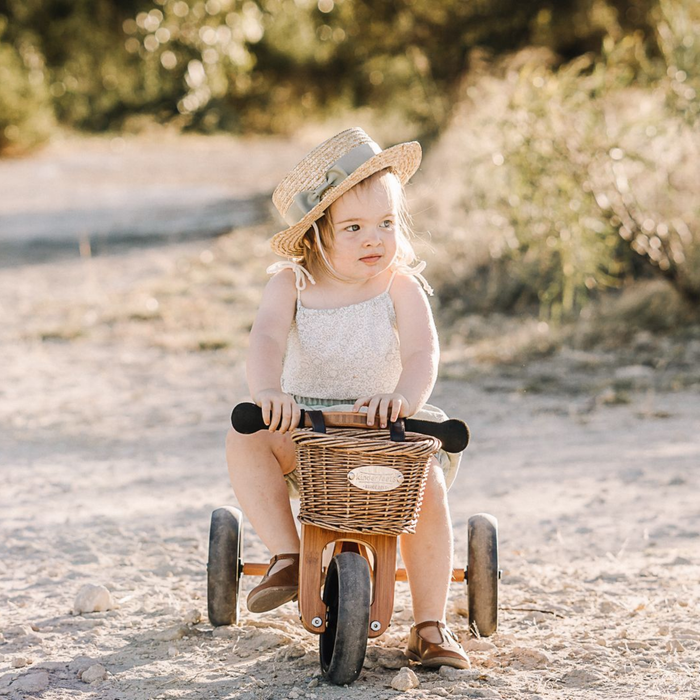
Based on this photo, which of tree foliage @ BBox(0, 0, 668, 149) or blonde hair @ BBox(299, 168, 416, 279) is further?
tree foliage @ BBox(0, 0, 668, 149)

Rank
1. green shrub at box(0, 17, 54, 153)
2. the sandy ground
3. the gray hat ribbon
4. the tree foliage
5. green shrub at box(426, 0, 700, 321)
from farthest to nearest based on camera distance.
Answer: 1. green shrub at box(0, 17, 54, 153)
2. the tree foliage
3. green shrub at box(426, 0, 700, 321)
4. the gray hat ribbon
5. the sandy ground

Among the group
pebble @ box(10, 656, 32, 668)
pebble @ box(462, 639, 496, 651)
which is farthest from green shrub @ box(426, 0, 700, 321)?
pebble @ box(10, 656, 32, 668)

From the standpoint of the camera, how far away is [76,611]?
342 cm

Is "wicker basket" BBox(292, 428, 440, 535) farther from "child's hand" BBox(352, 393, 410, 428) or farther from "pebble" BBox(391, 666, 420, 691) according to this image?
"pebble" BBox(391, 666, 420, 691)

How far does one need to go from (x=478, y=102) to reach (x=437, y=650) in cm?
887

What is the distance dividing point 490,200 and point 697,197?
1.50 metres

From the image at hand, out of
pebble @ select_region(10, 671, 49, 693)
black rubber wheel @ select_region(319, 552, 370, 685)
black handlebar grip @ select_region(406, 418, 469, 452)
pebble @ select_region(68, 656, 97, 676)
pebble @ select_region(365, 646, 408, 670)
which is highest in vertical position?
black handlebar grip @ select_region(406, 418, 469, 452)

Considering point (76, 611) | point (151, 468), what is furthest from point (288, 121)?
point (76, 611)

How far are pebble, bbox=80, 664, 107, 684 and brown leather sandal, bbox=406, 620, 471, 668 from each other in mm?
849

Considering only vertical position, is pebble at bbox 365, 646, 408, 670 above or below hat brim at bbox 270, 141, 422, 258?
below

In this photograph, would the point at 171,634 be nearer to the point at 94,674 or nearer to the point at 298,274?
the point at 94,674

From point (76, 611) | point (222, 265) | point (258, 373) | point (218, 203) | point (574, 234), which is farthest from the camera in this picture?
point (218, 203)

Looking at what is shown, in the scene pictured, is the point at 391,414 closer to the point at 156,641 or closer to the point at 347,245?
the point at 347,245

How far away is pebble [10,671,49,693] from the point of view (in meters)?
2.81
